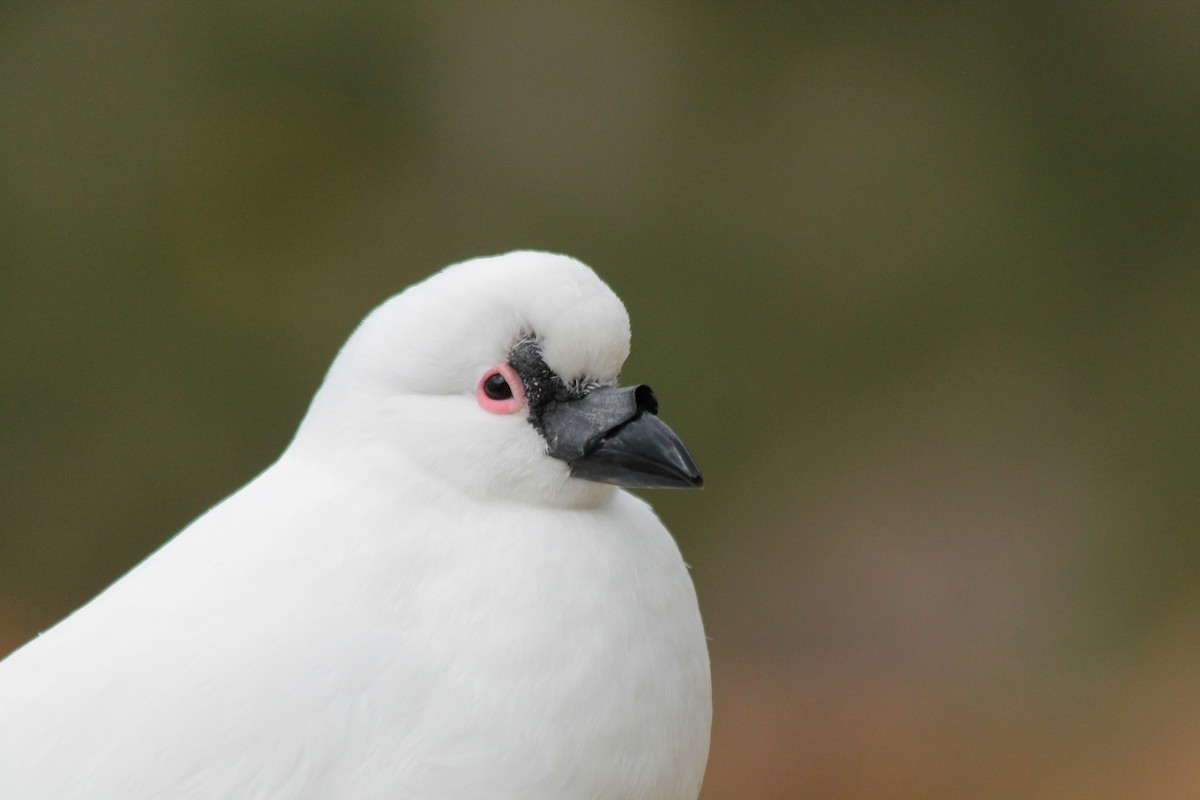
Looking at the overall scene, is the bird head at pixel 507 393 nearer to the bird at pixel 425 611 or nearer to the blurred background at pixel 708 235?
the bird at pixel 425 611

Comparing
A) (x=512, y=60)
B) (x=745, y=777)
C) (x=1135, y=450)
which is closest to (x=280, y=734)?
(x=745, y=777)

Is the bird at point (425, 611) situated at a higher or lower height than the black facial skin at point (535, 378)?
lower

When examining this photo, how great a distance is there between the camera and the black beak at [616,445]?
3.80 ft

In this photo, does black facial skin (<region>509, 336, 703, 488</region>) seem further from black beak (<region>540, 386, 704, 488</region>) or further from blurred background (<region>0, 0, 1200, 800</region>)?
blurred background (<region>0, 0, 1200, 800</region>)

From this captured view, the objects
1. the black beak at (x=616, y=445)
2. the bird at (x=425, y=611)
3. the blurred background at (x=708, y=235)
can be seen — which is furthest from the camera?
the blurred background at (x=708, y=235)

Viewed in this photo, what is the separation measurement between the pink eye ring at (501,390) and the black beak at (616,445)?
0.03 metres

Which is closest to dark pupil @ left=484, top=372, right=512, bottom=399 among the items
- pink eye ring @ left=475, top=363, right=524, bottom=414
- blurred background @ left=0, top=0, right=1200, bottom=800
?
pink eye ring @ left=475, top=363, right=524, bottom=414

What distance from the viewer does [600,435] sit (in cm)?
116

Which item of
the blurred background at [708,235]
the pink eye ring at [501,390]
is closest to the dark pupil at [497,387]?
the pink eye ring at [501,390]

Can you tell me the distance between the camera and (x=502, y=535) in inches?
45.6

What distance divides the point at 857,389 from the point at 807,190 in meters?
0.47

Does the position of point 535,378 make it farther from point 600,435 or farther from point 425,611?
point 425,611

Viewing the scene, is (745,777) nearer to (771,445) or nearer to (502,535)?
(771,445)

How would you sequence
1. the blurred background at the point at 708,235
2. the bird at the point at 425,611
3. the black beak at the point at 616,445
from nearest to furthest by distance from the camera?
the bird at the point at 425,611 < the black beak at the point at 616,445 < the blurred background at the point at 708,235
